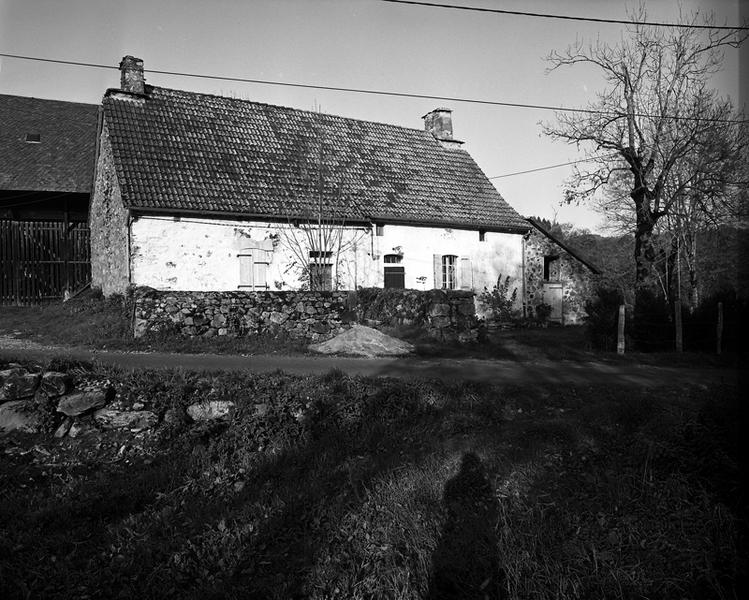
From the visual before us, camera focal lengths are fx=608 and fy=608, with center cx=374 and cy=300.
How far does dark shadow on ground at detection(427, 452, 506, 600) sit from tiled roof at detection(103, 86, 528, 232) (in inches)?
548

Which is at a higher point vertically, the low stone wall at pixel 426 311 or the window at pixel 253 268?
the window at pixel 253 268

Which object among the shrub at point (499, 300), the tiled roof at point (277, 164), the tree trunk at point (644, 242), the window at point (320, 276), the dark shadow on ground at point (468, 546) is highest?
the tiled roof at point (277, 164)

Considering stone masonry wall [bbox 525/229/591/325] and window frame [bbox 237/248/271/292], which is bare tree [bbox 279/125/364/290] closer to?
window frame [bbox 237/248/271/292]

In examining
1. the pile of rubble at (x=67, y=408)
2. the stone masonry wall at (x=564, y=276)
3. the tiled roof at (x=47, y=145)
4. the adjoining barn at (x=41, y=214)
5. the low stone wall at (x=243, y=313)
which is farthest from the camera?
the stone masonry wall at (x=564, y=276)

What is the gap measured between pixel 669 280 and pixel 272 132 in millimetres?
15888

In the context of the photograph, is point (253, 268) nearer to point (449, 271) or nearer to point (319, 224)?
point (319, 224)

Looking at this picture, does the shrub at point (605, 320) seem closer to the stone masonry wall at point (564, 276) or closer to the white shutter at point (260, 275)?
the stone masonry wall at point (564, 276)

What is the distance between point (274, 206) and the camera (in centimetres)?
1938

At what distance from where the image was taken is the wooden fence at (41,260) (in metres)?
21.8

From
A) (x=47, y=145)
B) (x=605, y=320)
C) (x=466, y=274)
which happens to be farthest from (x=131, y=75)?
(x=605, y=320)

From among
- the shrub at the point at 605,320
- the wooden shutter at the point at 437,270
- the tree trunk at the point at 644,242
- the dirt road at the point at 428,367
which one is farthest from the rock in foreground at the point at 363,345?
the tree trunk at the point at 644,242

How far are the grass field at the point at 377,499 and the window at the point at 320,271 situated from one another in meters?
11.3

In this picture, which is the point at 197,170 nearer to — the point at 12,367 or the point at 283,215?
the point at 283,215

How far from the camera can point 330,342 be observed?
42.4ft
